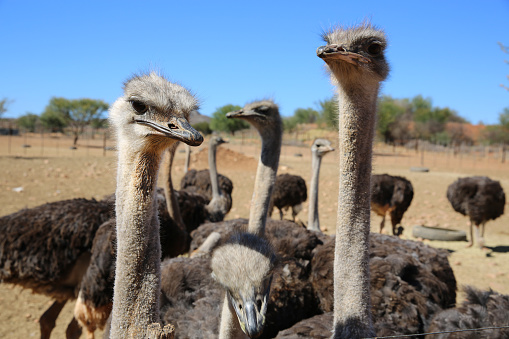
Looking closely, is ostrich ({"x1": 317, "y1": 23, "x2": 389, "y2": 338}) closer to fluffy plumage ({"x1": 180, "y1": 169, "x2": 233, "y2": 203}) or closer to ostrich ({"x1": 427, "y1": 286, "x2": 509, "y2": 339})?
ostrich ({"x1": 427, "y1": 286, "x2": 509, "y2": 339})

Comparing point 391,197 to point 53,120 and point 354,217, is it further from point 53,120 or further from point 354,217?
point 53,120

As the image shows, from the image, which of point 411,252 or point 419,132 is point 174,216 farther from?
point 419,132

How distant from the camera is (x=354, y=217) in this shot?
2.05 metres

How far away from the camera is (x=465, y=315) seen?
8.07ft

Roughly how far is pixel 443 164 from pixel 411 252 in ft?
71.5

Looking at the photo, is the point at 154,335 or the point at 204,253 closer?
the point at 154,335

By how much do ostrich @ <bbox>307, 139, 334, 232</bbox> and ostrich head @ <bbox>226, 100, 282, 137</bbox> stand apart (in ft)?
5.35

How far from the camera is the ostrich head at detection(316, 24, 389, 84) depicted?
2.06 m

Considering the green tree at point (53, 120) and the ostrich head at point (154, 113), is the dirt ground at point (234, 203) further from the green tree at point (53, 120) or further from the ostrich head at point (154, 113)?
the green tree at point (53, 120)

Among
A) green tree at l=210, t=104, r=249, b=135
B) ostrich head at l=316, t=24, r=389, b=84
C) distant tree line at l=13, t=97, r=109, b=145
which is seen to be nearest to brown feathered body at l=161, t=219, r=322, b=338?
ostrich head at l=316, t=24, r=389, b=84

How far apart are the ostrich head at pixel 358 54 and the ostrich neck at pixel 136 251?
3.19 ft

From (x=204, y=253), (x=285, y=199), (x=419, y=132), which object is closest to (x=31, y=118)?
(x=419, y=132)

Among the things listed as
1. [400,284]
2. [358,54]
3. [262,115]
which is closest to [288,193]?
[262,115]

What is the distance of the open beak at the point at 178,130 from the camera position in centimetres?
157
